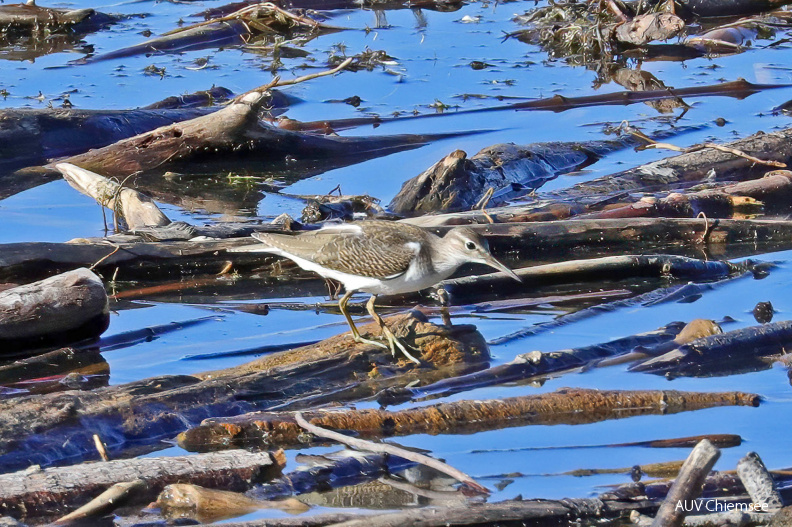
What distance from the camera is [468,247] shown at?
5.99 meters

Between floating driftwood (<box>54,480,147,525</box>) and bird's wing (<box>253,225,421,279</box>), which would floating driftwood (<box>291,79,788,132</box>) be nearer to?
bird's wing (<box>253,225,421,279</box>)

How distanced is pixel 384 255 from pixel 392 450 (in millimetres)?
1881

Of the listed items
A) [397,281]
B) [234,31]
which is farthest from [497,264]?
[234,31]

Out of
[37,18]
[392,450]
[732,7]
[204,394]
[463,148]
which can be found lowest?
[463,148]

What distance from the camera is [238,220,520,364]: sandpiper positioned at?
583cm

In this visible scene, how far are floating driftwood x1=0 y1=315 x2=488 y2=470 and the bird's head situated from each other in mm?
489

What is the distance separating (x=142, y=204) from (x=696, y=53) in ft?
25.4

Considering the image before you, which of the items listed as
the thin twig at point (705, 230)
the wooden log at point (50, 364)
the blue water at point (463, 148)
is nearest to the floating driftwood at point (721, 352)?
the blue water at point (463, 148)

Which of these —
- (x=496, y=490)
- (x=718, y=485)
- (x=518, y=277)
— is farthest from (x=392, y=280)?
(x=718, y=485)

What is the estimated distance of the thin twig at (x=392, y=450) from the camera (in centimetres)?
391

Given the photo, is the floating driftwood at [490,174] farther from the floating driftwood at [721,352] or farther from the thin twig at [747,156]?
the floating driftwood at [721,352]

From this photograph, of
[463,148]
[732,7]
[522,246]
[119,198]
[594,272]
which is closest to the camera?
[594,272]

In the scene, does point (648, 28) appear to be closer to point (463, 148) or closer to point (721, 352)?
point (463, 148)

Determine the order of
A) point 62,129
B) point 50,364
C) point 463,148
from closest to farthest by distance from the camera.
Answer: point 50,364 → point 62,129 → point 463,148
